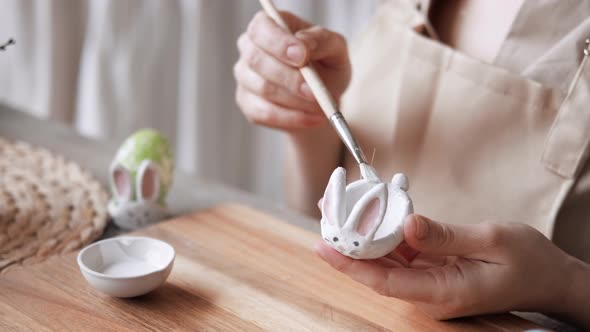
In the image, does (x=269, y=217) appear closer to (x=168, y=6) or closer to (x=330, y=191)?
(x=330, y=191)

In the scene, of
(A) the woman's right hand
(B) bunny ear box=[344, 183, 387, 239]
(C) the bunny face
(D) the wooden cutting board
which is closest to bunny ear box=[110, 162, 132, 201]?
(C) the bunny face

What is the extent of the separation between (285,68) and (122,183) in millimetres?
306

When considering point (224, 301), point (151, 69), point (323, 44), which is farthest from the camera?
point (151, 69)

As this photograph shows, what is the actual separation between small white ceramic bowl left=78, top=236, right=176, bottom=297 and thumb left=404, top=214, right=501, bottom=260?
30 centimetres

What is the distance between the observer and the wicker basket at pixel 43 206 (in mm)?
882

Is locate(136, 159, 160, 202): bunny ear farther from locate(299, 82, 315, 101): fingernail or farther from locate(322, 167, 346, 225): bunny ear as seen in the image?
locate(322, 167, 346, 225): bunny ear

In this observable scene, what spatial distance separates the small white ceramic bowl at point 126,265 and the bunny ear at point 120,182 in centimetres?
19

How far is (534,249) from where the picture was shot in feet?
2.37

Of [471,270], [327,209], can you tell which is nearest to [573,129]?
[471,270]

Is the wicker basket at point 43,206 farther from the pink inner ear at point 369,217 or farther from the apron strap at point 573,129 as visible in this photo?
the apron strap at point 573,129

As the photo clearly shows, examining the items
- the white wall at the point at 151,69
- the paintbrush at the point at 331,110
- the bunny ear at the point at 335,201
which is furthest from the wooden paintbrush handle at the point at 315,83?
the white wall at the point at 151,69

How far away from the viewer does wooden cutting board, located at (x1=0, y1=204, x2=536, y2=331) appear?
2.33 feet

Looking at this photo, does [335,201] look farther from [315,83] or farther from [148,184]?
[148,184]

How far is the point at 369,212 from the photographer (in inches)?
25.9
